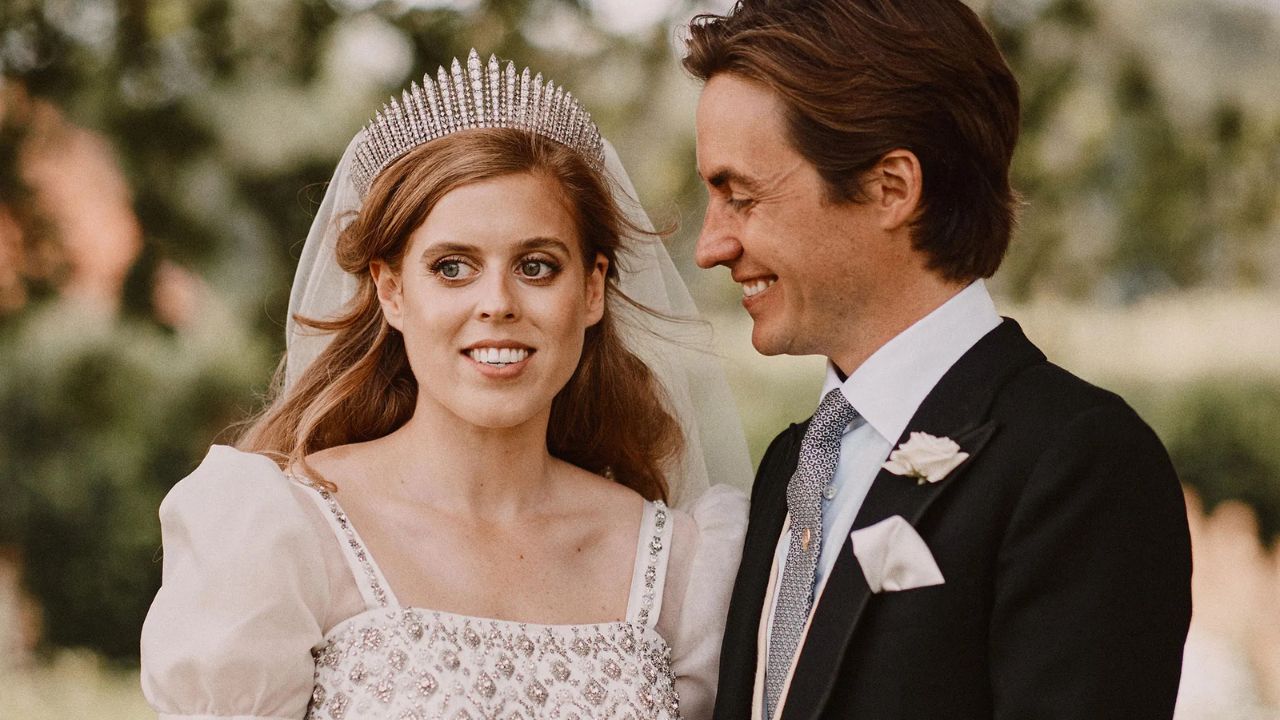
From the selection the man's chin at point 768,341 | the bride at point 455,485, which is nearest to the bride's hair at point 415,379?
the bride at point 455,485

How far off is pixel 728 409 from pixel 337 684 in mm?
1346

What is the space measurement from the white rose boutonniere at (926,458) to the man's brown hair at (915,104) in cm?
39

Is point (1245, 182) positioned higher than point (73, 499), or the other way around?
point (1245, 182)

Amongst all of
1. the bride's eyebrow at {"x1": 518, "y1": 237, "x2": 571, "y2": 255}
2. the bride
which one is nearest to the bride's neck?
the bride

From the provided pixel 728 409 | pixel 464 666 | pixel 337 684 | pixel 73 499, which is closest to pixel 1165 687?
pixel 464 666

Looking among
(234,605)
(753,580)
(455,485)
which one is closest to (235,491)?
(234,605)

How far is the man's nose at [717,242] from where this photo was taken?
2.73 m

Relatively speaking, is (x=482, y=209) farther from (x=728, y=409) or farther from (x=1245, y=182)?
(x=1245, y=182)

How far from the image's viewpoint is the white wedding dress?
2.48m

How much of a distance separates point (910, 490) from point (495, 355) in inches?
34.5

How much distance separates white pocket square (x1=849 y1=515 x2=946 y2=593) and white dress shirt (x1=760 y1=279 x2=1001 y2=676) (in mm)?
166

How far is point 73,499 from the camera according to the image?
488cm

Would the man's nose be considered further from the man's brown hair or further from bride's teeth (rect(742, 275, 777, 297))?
the man's brown hair

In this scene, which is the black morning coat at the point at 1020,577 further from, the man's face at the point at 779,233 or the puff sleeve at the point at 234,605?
the puff sleeve at the point at 234,605
